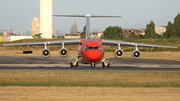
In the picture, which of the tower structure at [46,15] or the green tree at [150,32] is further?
the tower structure at [46,15]

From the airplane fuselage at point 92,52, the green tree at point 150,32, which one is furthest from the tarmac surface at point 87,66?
the green tree at point 150,32

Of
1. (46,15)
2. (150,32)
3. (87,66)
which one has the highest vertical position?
(46,15)

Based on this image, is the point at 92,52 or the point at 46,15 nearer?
the point at 92,52

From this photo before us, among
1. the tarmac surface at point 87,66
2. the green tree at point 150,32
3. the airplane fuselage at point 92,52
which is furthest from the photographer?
the green tree at point 150,32

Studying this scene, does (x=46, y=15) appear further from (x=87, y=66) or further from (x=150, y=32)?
(x=87, y=66)

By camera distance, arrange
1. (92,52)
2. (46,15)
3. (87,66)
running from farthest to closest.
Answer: (46,15)
(87,66)
(92,52)

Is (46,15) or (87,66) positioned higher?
(46,15)

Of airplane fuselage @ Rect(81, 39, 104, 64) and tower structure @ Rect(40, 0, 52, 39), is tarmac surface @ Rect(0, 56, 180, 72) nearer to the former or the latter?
airplane fuselage @ Rect(81, 39, 104, 64)

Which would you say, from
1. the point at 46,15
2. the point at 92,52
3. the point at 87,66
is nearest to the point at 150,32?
the point at 46,15

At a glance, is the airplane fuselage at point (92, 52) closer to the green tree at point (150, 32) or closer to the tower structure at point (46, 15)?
the tower structure at point (46, 15)

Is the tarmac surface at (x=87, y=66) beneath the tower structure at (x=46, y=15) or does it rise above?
beneath

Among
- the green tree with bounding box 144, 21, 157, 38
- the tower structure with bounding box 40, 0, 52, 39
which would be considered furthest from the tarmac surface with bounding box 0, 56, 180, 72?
the tower structure with bounding box 40, 0, 52, 39

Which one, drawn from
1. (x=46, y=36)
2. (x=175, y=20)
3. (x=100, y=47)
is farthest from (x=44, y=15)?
(x=100, y=47)

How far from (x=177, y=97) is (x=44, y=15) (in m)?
103
